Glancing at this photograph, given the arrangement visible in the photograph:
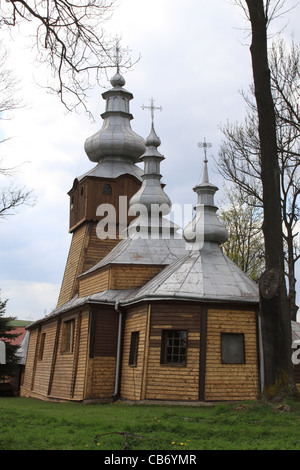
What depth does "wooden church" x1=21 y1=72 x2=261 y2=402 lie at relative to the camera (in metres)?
16.3

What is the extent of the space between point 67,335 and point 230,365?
26.7 feet

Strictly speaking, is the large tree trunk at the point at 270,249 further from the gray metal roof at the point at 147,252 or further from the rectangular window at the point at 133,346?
the gray metal roof at the point at 147,252

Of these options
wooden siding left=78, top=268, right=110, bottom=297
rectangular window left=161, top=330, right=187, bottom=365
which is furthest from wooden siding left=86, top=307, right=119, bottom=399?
rectangular window left=161, top=330, right=187, bottom=365

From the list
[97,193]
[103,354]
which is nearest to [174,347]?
[103,354]

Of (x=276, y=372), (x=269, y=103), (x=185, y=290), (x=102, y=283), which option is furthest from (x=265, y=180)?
(x=102, y=283)

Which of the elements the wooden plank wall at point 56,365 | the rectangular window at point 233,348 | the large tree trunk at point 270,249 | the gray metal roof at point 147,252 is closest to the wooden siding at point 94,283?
the gray metal roof at point 147,252

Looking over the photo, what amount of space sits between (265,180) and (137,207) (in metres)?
12.7

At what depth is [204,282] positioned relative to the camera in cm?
1745

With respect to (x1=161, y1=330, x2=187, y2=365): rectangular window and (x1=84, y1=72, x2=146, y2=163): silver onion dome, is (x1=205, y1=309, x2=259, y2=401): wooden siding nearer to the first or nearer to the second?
(x1=161, y1=330, x2=187, y2=365): rectangular window

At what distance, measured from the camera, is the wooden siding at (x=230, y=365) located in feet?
52.5

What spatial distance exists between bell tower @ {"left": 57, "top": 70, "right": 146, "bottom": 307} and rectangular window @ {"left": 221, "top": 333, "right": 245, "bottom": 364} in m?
10.4

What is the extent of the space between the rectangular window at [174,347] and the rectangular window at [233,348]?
3.89 feet
